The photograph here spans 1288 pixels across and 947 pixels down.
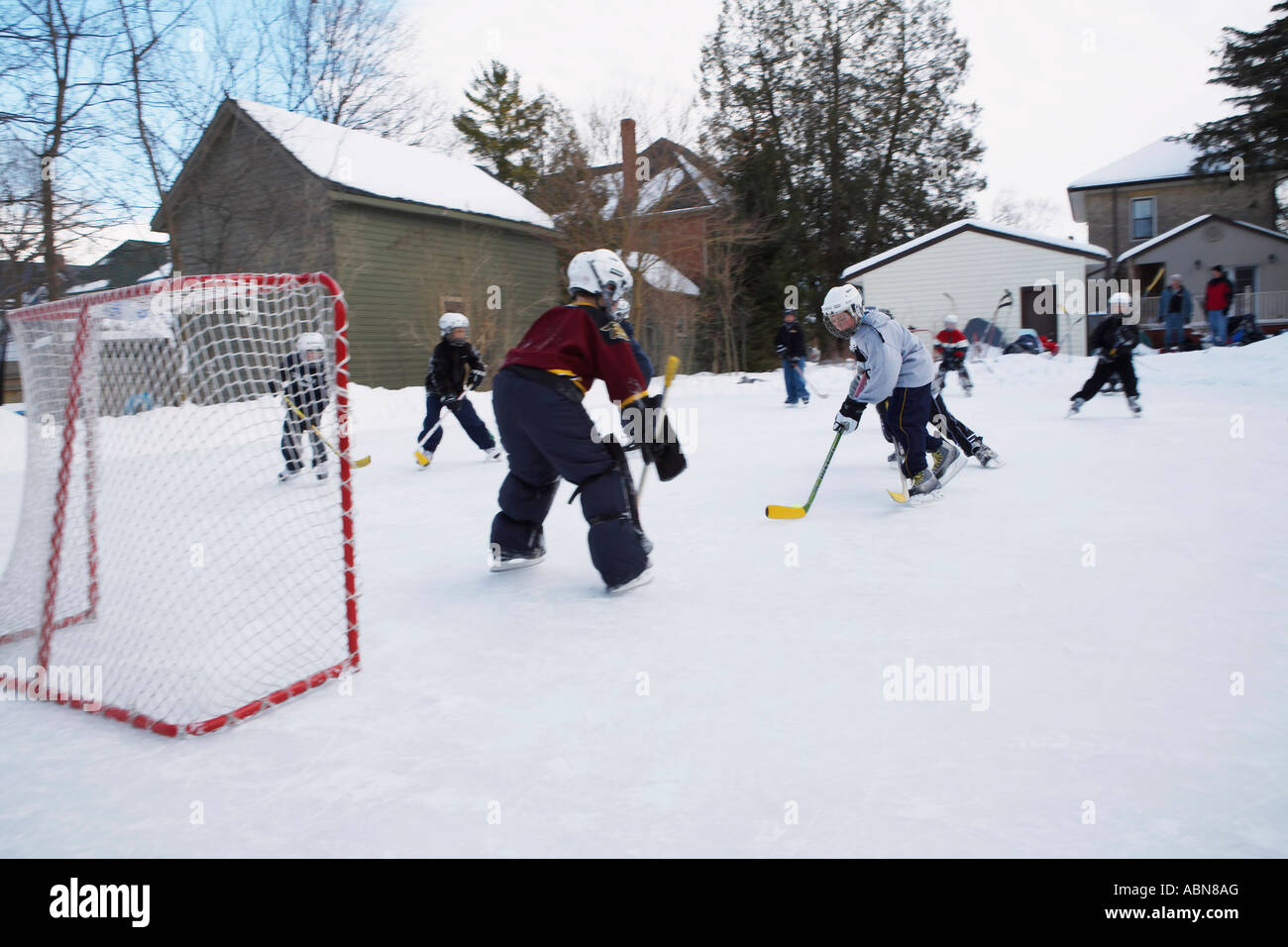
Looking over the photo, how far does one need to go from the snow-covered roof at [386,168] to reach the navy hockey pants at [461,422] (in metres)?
9.49

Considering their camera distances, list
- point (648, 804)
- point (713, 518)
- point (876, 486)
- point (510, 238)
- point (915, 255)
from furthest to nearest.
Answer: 1. point (915, 255)
2. point (510, 238)
3. point (876, 486)
4. point (713, 518)
5. point (648, 804)

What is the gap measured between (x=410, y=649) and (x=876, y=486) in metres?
4.00

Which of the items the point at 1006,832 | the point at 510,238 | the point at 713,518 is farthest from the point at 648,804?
the point at 510,238

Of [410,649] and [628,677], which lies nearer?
[628,677]

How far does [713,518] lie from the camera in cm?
536

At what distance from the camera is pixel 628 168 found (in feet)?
64.0

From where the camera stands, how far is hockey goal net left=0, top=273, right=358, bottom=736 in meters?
2.88

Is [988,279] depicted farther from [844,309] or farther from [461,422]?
[844,309]

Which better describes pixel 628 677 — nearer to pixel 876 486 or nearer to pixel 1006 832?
pixel 1006 832

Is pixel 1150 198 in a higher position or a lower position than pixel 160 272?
higher

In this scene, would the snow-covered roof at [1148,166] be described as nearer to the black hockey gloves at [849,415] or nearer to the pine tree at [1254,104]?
the pine tree at [1254,104]

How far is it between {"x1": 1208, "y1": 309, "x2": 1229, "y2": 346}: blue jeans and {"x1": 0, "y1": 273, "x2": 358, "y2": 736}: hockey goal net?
17478 mm

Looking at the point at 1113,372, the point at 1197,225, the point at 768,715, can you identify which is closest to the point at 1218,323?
the point at 1113,372

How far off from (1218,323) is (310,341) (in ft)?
54.5
